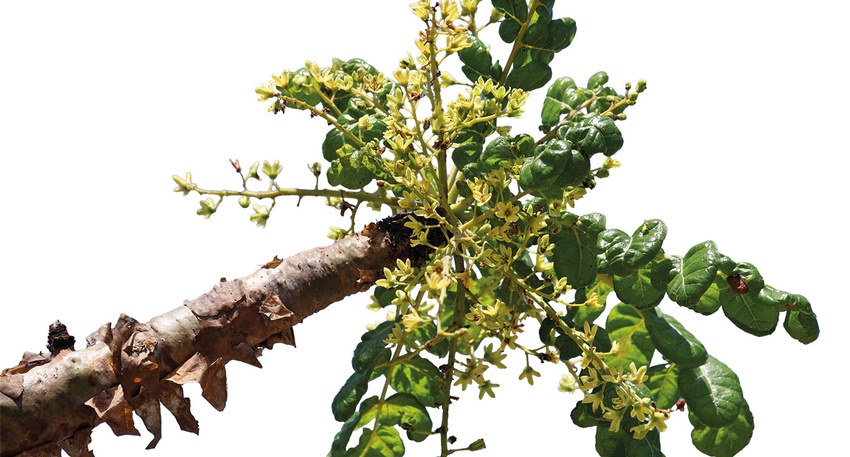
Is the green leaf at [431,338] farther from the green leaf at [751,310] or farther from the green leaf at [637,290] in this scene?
the green leaf at [751,310]

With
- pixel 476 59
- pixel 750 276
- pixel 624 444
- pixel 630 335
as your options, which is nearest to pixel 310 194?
pixel 476 59

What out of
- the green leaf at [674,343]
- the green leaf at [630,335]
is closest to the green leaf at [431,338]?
the green leaf at [630,335]

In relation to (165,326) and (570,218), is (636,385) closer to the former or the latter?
(570,218)

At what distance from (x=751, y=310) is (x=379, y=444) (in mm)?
1069

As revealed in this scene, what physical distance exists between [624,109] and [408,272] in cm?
79

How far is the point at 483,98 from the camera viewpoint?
2910 millimetres

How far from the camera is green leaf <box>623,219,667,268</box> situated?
2.56m

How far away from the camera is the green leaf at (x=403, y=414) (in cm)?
277

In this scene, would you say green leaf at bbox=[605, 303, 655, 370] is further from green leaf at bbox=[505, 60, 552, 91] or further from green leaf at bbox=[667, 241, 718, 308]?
green leaf at bbox=[505, 60, 552, 91]

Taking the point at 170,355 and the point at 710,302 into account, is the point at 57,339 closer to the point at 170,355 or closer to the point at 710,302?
the point at 170,355

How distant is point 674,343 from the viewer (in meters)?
2.79

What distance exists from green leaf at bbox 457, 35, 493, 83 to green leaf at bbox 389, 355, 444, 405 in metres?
0.85

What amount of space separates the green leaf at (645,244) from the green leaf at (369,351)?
2.31 ft

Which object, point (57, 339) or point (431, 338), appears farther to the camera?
point (431, 338)
